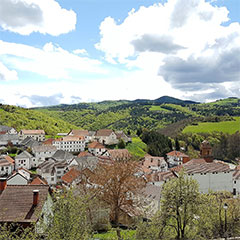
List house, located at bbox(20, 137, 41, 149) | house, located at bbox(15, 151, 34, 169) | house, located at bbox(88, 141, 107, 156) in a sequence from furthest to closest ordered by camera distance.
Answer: house, located at bbox(20, 137, 41, 149) < house, located at bbox(88, 141, 107, 156) < house, located at bbox(15, 151, 34, 169)

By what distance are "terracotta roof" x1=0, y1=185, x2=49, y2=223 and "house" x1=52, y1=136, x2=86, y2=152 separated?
66823mm

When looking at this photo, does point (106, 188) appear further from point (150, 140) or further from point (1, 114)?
point (1, 114)

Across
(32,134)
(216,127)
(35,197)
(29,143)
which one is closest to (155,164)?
(29,143)

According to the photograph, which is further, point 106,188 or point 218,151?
point 218,151

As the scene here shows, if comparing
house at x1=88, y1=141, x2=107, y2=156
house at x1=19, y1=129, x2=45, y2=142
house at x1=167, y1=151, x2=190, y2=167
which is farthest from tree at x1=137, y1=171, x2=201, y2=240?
house at x1=19, y1=129, x2=45, y2=142

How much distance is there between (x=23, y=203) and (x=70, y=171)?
3419 cm

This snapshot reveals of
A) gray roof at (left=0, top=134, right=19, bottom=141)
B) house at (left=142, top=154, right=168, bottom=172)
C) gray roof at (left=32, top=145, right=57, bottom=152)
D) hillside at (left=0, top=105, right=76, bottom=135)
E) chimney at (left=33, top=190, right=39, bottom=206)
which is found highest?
hillside at (left=0, top=105, right=76, bottom=135)

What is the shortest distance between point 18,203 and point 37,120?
446 feet

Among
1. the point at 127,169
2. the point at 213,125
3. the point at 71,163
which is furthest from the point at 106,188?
the point at 213,125

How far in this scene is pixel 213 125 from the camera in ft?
485

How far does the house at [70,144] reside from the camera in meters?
90.4

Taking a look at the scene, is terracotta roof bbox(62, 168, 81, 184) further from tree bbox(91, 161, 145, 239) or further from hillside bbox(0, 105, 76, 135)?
hillside bbox(0, 105, 76, 135)

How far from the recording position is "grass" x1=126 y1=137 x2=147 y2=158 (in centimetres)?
9298

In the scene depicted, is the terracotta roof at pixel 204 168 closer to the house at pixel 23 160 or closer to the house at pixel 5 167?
the house at pixel 23 160
